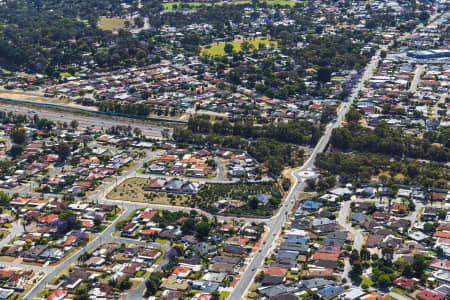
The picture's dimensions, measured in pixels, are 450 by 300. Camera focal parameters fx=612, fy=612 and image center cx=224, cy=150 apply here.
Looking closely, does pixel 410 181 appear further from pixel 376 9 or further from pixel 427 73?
pixel 376 9

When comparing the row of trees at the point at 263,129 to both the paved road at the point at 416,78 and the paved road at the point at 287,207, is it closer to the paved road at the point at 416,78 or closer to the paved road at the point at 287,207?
the paved road at the point at 287,207

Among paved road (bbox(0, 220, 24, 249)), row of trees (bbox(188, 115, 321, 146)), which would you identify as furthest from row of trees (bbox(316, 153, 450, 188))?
paved road (bbox(0, 220, 24, 249))

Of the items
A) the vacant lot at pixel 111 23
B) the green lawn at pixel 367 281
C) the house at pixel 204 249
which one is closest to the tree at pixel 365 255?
the green lawn at pixel 367 281

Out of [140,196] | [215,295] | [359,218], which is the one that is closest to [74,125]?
[140,196]

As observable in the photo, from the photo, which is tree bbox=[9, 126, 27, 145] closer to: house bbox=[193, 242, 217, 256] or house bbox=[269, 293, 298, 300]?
house bbox=[193, 242, 217, 256]

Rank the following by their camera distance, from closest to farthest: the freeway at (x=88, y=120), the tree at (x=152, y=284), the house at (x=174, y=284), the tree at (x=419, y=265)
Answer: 1. the tree at (x=152, y=284)
2. the house at (x=174, y=284)
3. the tree at (x=419, y=265)
4. the freeway at (x=88, y=120)

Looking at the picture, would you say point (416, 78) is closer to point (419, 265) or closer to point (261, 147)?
point (261, 147)
